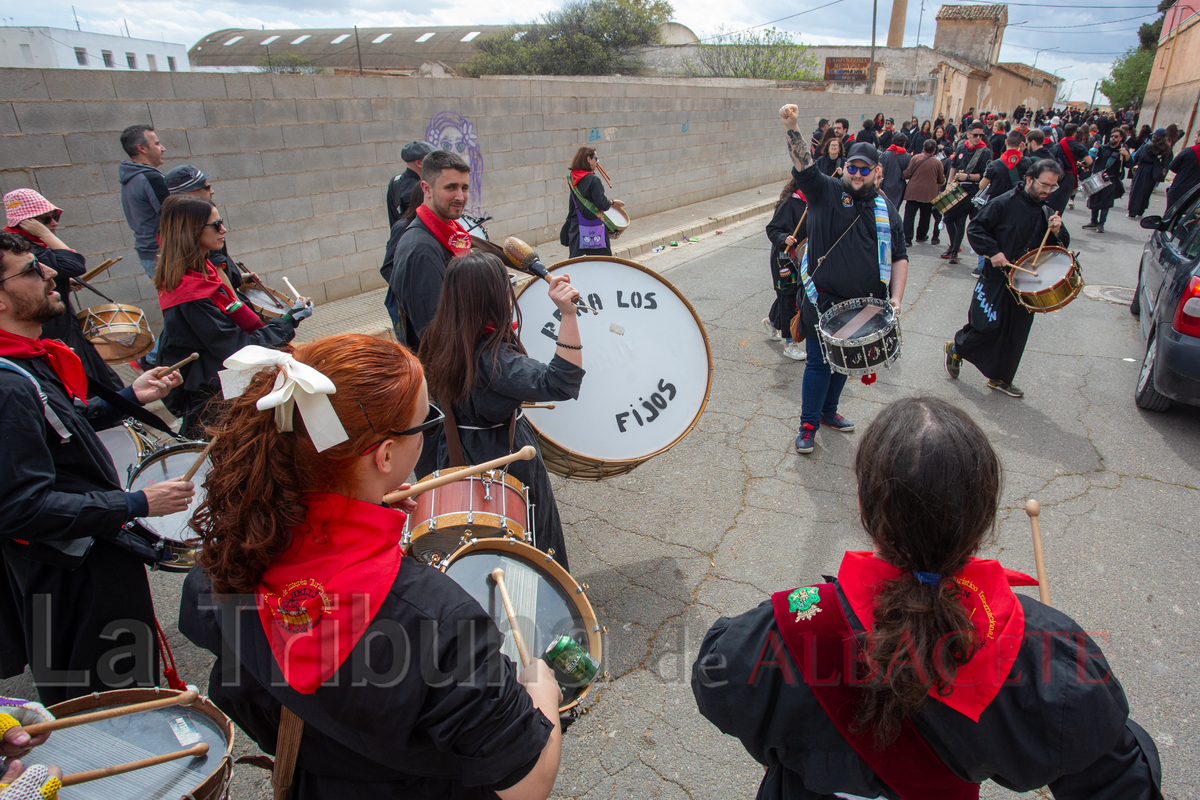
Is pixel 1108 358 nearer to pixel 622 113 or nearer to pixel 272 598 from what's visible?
pixel 272 598

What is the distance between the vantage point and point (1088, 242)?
11320mm

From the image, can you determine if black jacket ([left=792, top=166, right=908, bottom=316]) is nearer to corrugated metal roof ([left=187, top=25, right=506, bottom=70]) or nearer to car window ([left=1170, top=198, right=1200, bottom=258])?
car window ([left=1170, top=198, right=1200, bottom=258])

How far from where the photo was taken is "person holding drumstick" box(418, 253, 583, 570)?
7.65 feet

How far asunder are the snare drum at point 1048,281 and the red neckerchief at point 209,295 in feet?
17.1

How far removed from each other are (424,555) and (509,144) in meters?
8.66

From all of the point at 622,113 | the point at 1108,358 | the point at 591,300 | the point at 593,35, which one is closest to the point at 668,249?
the point at 622,113

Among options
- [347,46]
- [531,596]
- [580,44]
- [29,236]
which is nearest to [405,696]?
[531,596]

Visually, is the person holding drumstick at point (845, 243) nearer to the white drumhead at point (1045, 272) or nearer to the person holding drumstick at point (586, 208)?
the white drumhead at point (1045, 272)

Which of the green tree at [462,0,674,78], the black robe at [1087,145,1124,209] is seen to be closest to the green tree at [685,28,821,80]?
the green tree at [462,0,674,78]

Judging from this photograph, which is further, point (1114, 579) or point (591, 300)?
point (1114, 579)

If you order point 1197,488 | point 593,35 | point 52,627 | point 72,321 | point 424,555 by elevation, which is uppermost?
point 593,35

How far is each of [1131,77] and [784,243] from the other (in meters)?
64.5

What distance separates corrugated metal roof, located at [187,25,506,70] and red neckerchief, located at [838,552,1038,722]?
44298 mm

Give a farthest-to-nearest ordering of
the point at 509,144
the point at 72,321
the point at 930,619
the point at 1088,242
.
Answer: the point at 1088,242
the point at 509,144
the point at 72,321
the point at 930,619
